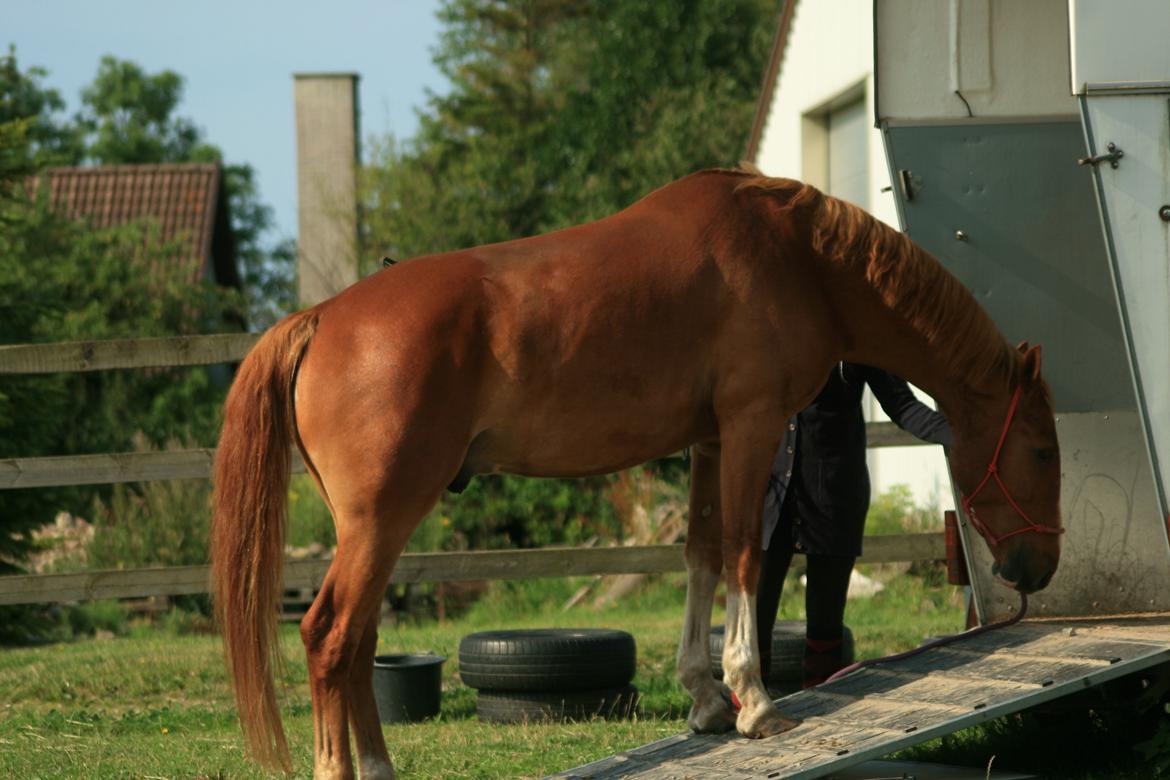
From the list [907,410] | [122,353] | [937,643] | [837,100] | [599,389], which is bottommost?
[937,643]

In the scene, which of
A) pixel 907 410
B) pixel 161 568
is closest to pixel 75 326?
pixel 161 568

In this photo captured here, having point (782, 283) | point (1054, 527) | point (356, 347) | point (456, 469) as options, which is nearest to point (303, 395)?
point (356, 347)

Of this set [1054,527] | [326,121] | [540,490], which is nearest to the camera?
[1054,527]

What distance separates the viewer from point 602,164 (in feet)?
82.2

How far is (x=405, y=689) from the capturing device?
21.1 feet

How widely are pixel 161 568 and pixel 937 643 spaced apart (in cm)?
428

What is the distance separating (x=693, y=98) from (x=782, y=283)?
2182cm

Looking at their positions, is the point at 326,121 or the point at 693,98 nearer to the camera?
the point at 693,98

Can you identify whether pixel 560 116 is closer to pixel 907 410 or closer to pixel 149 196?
pixel 149 196

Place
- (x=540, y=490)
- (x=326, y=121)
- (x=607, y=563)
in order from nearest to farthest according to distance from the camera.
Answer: (x=607, y=563), (x=540, y=490), (x=326, y=121)

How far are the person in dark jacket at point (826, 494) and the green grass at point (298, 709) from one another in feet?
2.46

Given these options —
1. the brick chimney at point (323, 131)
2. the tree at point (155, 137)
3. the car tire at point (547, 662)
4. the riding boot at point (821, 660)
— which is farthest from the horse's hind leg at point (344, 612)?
the tree at point (155, 137)

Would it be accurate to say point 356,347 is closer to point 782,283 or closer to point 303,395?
point 303,395

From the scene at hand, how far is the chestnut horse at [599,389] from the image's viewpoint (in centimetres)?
394
